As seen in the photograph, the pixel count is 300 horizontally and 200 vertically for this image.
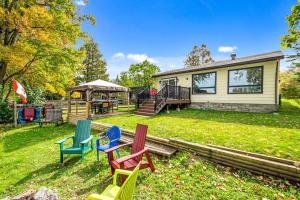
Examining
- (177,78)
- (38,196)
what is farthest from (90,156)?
(177,78)

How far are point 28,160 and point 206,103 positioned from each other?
1055 cm

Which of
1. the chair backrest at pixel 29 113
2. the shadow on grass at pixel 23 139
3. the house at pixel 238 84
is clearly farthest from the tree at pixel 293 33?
the chair backrest at pixel 29 113

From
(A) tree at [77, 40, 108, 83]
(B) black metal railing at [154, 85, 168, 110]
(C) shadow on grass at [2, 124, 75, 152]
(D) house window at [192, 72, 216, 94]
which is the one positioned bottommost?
(C) shadow on grass at [2, 124, 75, 152]

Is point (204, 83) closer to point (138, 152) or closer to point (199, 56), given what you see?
point (138, 152)

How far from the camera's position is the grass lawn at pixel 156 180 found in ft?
9.32

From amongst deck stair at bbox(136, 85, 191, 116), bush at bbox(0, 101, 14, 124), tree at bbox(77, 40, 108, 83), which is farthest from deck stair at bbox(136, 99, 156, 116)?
tree at bbox(77, 40, 108, 83)

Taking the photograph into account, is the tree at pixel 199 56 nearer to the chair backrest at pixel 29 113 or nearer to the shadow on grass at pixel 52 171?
the chair backrest at pixel 29 113

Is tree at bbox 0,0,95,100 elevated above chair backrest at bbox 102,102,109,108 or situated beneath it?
elevated above

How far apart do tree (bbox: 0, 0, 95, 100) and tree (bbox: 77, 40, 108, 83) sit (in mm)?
21905

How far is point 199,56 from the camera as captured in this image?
30.6 meters

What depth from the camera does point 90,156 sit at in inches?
188

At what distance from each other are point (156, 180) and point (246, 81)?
9.34 m

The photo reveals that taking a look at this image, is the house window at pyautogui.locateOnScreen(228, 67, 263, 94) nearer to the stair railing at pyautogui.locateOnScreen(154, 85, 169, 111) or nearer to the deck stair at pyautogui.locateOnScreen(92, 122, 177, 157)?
the stair railing at pyautogui.locateOnScreen(154, 85, 169, 111)

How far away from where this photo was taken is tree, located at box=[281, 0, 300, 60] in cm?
800
